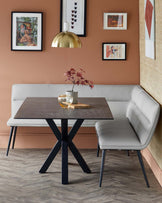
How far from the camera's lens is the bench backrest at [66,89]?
18.6 feet

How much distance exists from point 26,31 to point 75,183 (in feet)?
7.80

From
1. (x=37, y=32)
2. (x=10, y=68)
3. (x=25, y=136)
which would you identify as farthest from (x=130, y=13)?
(x=25, y=136)

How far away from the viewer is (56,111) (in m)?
4.30

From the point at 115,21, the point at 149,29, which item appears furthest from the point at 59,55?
the point at 149,29

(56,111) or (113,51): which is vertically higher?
(113,51)

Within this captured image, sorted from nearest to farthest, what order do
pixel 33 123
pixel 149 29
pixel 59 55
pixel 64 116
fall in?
pixel 64 116, pixel 149 29, pixel 33 123, pixel 59 55

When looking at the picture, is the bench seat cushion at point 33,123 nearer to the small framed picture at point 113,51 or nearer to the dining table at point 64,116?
the dining table at point 64,116

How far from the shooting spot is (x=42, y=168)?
4.59m

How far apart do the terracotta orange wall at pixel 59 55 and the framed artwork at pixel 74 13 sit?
0.22 feet

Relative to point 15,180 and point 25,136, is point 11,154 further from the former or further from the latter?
point 15,180

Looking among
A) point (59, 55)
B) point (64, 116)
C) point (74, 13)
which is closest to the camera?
point (64, 116)

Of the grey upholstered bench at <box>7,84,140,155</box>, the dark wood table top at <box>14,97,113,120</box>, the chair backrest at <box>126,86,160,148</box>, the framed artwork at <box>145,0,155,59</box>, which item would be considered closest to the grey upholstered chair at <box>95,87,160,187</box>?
the chair backrest at <box>126,86,160,148</box>

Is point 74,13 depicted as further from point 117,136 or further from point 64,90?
point 117,136

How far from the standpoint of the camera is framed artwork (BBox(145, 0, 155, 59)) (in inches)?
180
